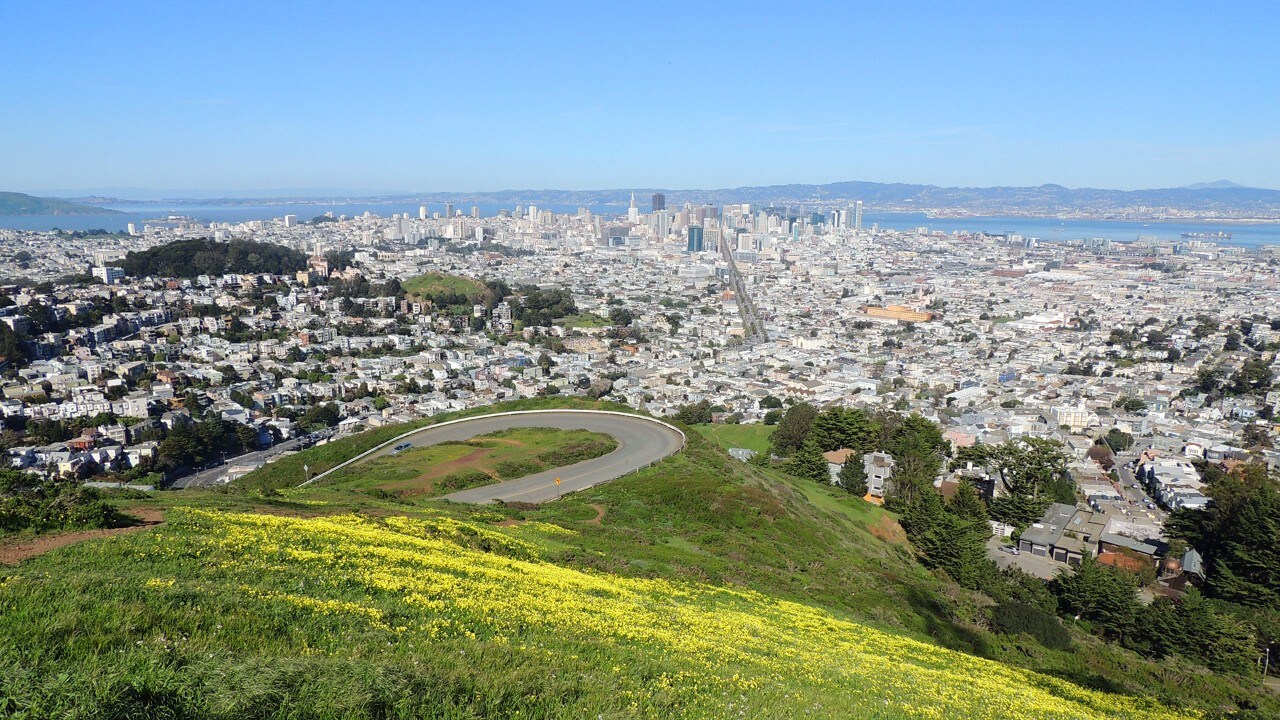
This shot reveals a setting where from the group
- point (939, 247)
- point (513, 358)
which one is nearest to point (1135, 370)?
point (513, 358)

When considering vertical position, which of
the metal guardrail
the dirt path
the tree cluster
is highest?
the dirt path

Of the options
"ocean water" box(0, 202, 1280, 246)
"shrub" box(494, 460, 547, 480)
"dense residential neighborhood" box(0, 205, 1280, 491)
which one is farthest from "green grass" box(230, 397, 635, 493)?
"ocean water" box(0, 202, 1280, 246)

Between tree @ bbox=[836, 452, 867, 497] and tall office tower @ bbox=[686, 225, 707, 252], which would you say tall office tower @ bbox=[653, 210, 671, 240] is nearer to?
tall office tower @ bbox=[686, 225, 707, 252]

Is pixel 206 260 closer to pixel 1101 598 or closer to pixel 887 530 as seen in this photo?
pixel 887 530

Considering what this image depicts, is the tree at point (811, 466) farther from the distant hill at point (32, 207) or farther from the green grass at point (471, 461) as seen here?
the distant hill at point (32, 207)

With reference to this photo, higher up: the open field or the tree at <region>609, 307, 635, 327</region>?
the open field
